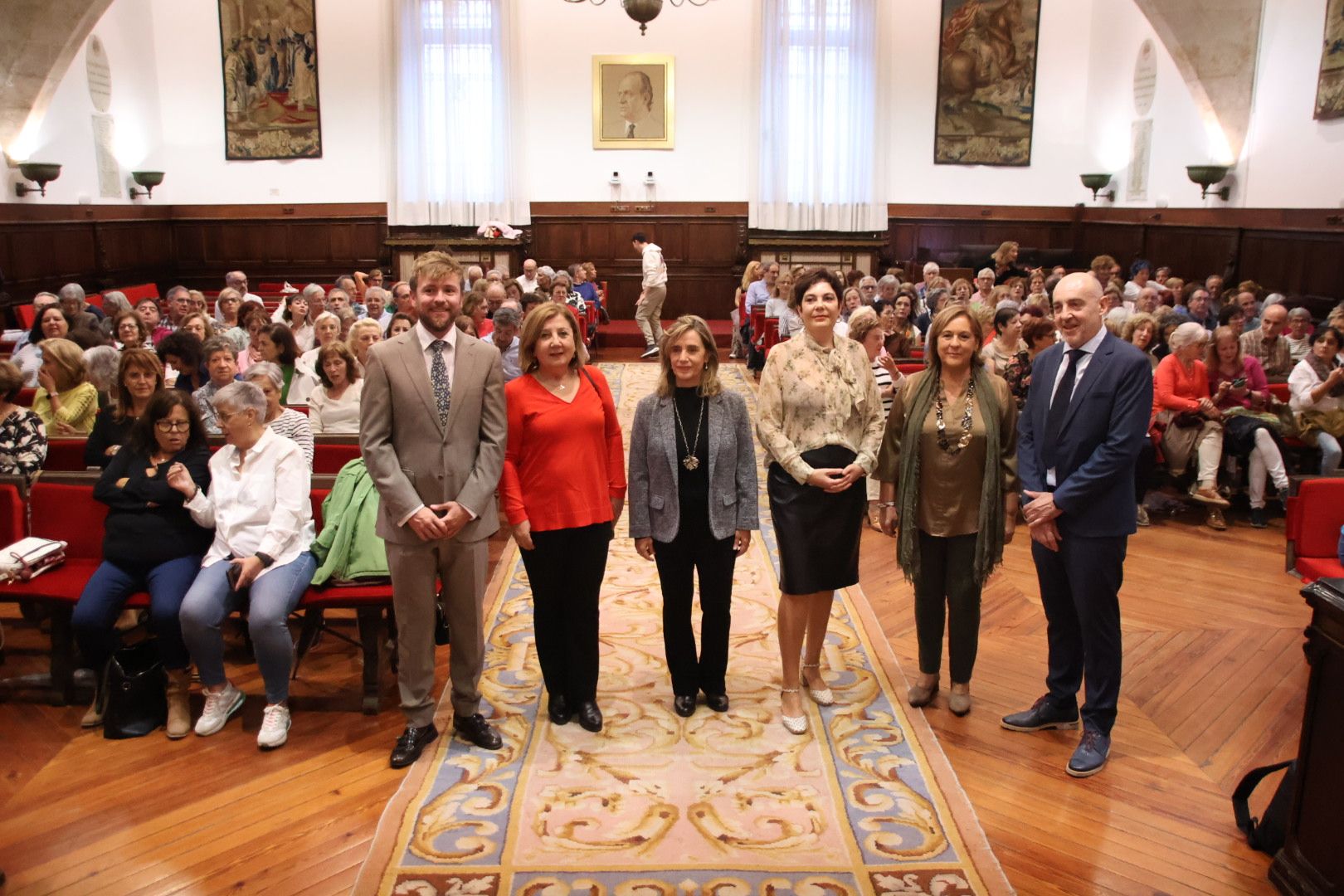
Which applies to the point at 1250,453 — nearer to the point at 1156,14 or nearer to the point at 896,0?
the point at 1156,14

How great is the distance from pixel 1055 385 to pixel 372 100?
14.6 m

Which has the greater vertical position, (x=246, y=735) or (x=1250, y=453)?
(x=1250, y=453)

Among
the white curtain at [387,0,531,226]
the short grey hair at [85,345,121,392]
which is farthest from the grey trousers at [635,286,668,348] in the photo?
the short grey hair at [85,345,121,392]

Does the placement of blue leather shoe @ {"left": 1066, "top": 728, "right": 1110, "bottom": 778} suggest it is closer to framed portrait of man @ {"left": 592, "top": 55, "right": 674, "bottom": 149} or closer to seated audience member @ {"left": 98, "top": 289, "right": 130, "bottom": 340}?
seated audience member @ {"left": 98, "top": 289, "right": 130, "bottom": 340}

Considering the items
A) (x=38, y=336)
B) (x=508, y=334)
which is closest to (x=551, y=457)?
(x=508, y=334)

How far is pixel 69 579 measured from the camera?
4.40 meters

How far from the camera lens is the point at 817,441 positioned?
3859mm

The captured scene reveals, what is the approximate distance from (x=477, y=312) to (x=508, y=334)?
130 cm

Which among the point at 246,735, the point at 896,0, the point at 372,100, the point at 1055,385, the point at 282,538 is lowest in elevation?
the point at 246,735

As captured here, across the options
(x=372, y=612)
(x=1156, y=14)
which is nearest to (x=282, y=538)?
(x=372, y=612)

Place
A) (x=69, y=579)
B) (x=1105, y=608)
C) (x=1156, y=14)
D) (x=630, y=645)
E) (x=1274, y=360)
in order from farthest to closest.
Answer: (x=1156, y=14) < (x=1274, y=360) < (x=630, y=645) < (x=69, y=579) < (x=1105, y=608)

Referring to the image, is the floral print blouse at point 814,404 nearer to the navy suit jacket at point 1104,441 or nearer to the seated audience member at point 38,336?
the navy suit jacket at point 1104,441

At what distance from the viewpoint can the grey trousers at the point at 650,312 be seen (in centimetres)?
1332

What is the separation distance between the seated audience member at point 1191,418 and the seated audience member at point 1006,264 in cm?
608
